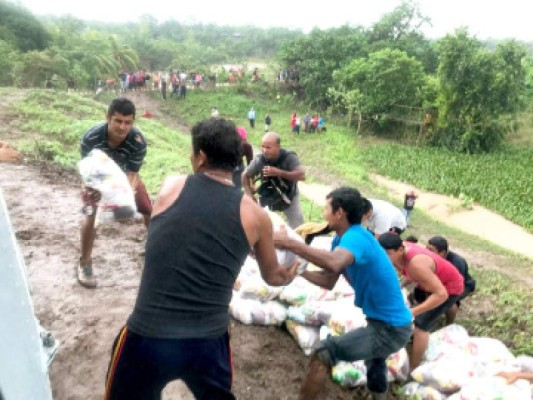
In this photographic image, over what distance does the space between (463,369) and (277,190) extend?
234cm

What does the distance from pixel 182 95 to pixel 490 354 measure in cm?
2208

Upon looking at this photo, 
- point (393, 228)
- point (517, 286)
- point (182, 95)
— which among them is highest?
point (393, 228)

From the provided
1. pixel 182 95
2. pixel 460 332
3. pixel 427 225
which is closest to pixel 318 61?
pixel 182 95

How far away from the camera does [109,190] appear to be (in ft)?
9.09

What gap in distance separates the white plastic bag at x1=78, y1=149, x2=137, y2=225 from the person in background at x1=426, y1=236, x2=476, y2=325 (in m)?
2.60

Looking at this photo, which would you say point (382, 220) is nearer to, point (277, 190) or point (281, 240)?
point (277, 190)

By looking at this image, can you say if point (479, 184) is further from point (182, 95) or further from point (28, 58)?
point (28, 58)

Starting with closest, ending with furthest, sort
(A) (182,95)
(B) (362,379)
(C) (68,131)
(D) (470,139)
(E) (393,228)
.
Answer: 1. (B) (362,379)
2. (E) (393,228)
3. (C) (68,131)
4. (D) (470,139)
5. (A) (182,95)

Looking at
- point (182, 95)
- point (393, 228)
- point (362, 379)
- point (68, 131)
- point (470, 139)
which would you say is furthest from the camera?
point (182, 95)

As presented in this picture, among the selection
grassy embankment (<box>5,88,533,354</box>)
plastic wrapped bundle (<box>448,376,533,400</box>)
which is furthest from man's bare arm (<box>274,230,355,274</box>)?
grassy embankment (<box>5,88,533,354</box>)

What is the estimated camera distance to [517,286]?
233 inches

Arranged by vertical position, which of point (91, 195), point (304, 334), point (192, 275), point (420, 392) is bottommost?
point (420, 392)

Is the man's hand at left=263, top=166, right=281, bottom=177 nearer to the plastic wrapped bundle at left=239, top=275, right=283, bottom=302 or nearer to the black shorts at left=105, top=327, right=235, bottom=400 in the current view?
the plastic wrapped bundle at left=239, top=275, right=283, bottom=302

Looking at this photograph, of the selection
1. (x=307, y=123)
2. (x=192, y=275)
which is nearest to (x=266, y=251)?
(x=192, y=275)
